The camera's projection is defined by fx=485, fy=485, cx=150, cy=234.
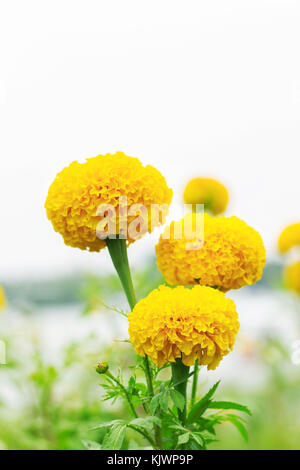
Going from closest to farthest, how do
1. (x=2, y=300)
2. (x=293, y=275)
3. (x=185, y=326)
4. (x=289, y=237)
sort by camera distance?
(x=185, y=326) < (x=2, y=300) < (x=289, y=237) < (x=293, y=275)

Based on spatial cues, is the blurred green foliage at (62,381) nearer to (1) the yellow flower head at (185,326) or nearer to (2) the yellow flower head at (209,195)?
(2) the yellow flower head at (209,195)

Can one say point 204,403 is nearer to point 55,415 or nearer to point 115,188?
point 115,188

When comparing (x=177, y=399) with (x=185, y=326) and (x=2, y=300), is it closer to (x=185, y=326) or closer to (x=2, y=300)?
(x=185, y=326)

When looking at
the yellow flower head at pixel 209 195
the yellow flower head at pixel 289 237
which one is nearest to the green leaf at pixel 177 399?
the yellow flower head at pixel 209 195

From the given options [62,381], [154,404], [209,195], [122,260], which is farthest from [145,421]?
[62,381]

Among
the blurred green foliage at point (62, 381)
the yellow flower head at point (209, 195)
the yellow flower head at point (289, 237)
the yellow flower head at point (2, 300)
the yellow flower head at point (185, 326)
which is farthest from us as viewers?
the yellow flower head at point (289, 237)

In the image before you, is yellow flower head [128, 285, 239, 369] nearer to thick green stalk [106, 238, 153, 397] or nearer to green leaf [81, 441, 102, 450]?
thick green stalk [106, 238, 153, 397]
